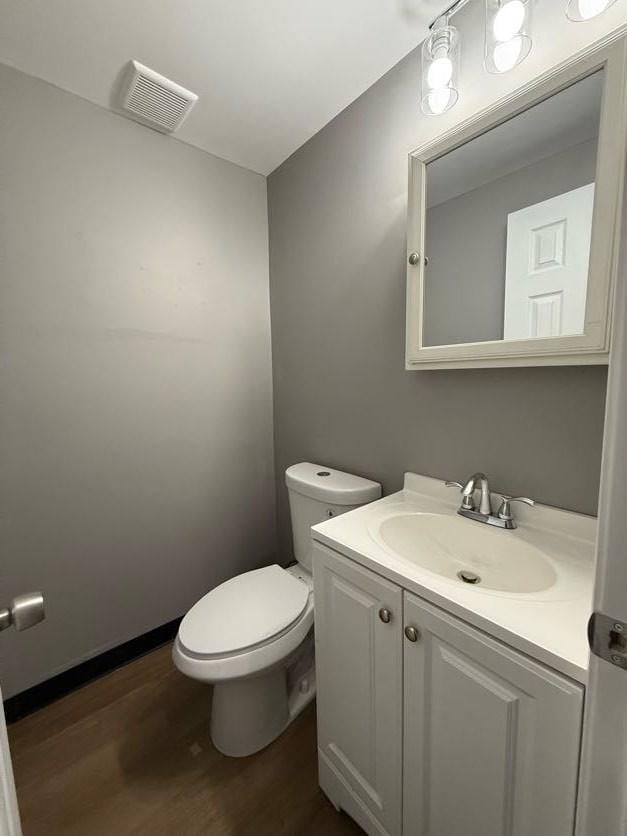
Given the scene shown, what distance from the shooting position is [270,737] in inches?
48.0

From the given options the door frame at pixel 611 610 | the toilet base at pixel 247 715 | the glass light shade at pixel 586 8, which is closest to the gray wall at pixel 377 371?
the glass light shade at pixel 586 8

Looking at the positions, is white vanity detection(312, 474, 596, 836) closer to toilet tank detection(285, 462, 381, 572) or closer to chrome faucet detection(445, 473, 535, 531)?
chrome faucet detection(445, 473, 535, 531)

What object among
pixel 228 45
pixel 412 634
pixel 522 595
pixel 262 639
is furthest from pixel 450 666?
pixel 228 45

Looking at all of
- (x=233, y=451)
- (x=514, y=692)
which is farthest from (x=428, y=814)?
(x=233, y=451)

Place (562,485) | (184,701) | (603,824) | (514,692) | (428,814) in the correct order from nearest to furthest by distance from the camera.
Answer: (603,824) → (514,692) → (428,814) → (562,485) → (184,701)

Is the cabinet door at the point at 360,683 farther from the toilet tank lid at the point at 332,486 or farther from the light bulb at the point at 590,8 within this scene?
the light bulb at the point at 590,8

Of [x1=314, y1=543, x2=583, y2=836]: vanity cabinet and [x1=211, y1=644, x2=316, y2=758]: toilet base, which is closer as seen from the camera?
[x1=314, y1=543, x2=583, y2=836]: vanity cabinet

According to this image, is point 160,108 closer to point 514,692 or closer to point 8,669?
point 514,692

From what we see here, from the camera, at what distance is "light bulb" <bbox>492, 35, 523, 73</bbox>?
2.80ft

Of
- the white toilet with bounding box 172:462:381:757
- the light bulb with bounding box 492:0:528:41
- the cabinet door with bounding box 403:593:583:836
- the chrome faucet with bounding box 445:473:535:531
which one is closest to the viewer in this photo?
the cabinet door with bounding box 403:593:583:836

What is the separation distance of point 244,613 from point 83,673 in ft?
2.84

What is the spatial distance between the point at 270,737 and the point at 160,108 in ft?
7.63

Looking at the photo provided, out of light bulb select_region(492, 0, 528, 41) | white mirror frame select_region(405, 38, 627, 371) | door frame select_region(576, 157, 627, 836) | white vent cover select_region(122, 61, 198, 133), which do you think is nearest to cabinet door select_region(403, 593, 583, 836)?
door frame select_region(576, 157, 627, 836)

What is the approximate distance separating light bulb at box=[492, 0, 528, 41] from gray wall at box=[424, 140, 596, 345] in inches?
12.0
